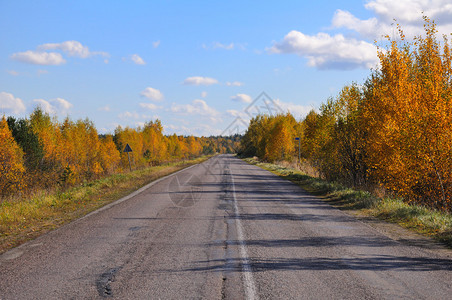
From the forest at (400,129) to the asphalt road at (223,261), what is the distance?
4242 millimetres

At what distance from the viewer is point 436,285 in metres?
4.86

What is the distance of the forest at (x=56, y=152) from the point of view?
98.9ft

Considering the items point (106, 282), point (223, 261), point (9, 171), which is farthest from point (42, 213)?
point (9, 171)

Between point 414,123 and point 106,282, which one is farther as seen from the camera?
point 414,123

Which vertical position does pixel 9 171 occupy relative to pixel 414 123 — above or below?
below

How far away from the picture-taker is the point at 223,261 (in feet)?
19.5

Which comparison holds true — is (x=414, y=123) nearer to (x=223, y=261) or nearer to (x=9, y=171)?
(x=223, y=261)

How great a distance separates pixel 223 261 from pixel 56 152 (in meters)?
50.8

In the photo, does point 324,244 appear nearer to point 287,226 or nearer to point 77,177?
point 287,226

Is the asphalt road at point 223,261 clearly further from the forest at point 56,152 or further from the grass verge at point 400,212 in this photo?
the forest at point 56,152

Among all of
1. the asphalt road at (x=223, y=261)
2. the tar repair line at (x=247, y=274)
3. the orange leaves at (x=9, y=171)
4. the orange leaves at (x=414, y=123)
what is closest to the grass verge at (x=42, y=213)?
the asphalt road at (x=223, y=261)

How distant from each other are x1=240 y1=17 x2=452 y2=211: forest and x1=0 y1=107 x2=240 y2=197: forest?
67.5 ft

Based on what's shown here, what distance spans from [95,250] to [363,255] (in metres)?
5.19

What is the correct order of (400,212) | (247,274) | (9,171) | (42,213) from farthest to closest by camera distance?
(9,171) → (42,213) → (400,212) → (247,274)
